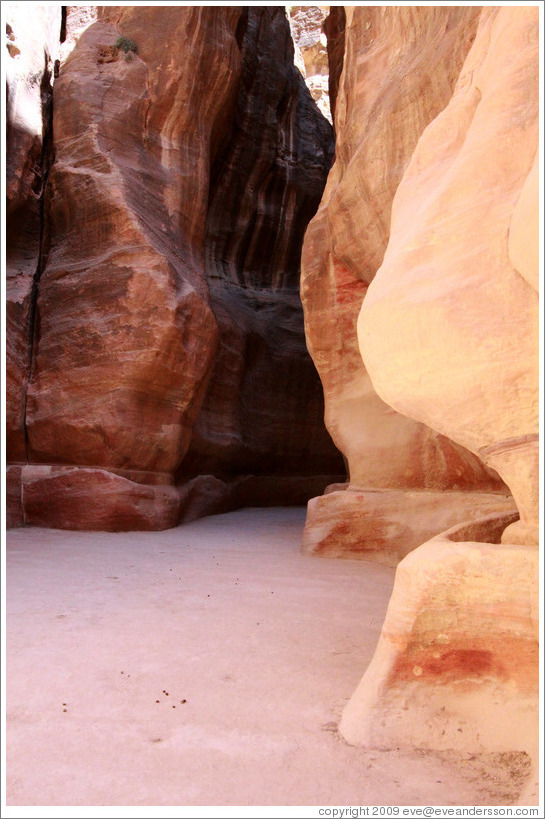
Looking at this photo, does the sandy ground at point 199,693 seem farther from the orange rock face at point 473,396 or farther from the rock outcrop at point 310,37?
the rock outcrop at point 310,37

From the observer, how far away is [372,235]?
587cm

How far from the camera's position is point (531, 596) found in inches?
73.7

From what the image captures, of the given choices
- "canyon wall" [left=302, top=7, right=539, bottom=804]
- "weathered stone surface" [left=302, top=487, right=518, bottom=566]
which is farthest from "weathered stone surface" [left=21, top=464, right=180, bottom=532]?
"canyon wall" [left=302, top=7, right=539, bottom=804]

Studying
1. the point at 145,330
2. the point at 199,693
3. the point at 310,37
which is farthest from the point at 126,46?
the point at 310,37

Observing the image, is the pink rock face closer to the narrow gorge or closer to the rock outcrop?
the narrow gorge

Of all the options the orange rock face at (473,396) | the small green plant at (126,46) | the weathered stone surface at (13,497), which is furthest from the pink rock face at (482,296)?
the small green plant at (126,46)

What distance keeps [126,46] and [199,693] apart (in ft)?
29.8

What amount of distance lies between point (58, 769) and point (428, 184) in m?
2.43

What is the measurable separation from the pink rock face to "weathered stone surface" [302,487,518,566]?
2.68m

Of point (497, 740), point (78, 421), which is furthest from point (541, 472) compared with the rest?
point (78, 421)

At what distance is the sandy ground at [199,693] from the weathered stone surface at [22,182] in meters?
3.46

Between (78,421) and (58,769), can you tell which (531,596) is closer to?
(58,769)

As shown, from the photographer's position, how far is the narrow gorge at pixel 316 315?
1.98 meters

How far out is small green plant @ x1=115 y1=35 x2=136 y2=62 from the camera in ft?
28.8
